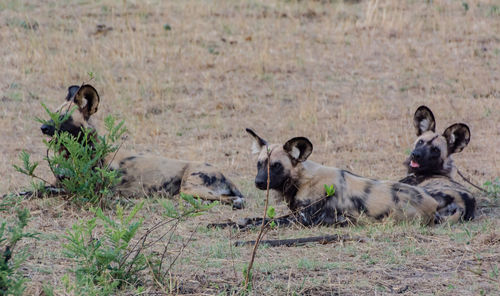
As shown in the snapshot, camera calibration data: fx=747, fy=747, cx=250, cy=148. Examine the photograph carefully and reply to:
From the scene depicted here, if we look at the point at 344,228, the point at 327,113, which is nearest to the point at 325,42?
the point at 327,113

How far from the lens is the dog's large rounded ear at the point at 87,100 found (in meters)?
5.79

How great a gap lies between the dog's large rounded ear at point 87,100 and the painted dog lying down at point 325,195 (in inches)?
56.7

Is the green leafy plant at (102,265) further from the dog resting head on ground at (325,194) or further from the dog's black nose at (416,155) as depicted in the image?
the dog's black nose at (416,155)

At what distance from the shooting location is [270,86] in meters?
9.34

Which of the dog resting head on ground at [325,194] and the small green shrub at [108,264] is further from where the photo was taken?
the dog resting head on ground at [325,194]

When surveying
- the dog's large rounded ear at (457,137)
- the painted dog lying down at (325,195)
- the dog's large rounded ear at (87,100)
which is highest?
the dog's large rounded ear at (87,100)

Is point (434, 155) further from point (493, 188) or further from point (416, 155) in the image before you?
point (493, 188)

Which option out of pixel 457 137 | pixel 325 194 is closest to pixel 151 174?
pixel 325 194

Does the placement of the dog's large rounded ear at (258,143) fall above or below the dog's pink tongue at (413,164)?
above

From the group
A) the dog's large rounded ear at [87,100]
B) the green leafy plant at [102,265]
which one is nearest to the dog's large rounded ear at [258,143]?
the dog's large rounded ear at [87,100]

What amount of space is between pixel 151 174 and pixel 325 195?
1.57 m

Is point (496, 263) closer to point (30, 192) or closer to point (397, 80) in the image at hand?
point (30, 192)

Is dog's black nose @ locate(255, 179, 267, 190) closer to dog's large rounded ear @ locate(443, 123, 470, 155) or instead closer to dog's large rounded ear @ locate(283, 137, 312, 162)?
dog's large rounded ear @ locate(283, 137, 312, 162)

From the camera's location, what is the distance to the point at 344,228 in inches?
197
